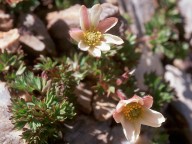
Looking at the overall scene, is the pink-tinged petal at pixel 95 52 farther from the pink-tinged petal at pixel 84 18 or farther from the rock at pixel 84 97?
the rock at pixel 84 97

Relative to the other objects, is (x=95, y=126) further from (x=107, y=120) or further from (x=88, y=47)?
(x=88, y=47)

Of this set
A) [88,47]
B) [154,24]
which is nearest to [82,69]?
[88,47]

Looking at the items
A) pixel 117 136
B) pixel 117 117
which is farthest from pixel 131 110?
pixel 117 136

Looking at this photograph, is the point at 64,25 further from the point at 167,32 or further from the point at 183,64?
the point at 183,64

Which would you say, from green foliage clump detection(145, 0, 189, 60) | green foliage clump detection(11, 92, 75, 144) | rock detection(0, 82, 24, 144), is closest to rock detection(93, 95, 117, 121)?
green foliage clump detection(11, 92, 75, 144)

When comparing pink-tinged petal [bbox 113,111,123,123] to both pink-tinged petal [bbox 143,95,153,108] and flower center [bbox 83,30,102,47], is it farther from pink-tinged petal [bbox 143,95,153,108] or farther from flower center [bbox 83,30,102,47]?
flower center [bbox 83,30,102,47]

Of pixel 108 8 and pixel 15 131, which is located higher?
pixel 108 8

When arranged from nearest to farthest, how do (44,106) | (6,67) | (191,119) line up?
(44,106) < (6,67) < (191,119)

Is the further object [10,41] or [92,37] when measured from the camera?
[10,41]
